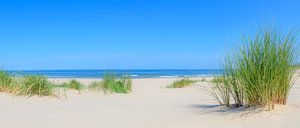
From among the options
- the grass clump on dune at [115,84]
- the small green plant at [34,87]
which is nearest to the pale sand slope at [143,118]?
the small green plant at [34,87]

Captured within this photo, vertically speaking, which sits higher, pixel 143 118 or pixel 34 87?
pixel 34 87

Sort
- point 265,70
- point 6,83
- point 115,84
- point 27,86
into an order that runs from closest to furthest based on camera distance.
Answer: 1. point 265,70
2. point 27,86
3. point 6,83
4. point 115,84

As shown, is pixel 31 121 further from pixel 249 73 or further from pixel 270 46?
pixel 270 46

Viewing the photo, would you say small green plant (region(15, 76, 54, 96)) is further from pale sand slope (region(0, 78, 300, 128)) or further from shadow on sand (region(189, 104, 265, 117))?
shadow on sand (region(189, 104, 265, 117))

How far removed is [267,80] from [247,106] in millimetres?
428

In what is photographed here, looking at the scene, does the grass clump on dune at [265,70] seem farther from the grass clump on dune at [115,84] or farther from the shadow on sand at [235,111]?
the grass clump on dune at [115,84]

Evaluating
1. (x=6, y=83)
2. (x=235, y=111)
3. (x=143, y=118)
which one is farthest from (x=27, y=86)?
(x=235, y=111)

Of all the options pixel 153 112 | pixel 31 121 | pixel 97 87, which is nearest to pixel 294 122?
pixel 153 112

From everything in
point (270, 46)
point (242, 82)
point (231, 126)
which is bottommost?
point (231, 126)

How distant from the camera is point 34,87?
8.12 meters

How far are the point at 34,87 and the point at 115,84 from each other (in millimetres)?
3218

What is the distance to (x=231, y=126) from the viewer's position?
183 inches

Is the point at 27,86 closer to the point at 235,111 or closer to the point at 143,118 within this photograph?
the point at 143,118

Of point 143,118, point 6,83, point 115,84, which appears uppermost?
point 6,83
